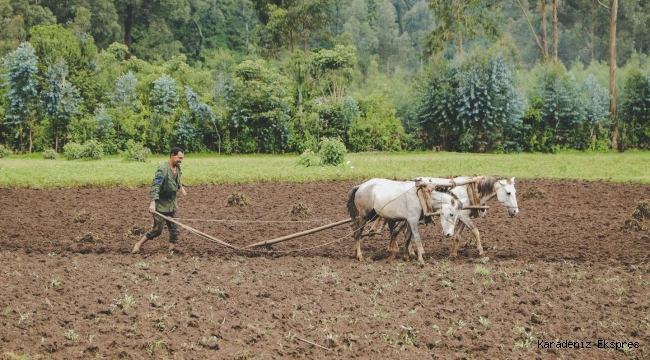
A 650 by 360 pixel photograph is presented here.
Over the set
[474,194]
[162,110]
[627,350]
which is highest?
[162,110]

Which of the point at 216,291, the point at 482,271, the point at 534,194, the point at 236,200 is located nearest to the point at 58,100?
the point at 236,200

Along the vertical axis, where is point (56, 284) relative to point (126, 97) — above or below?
below

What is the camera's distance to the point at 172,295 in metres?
10.1

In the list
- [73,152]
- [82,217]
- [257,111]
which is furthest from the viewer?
[257,111]

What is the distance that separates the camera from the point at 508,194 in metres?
12.6

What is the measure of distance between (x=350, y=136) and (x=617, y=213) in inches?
913

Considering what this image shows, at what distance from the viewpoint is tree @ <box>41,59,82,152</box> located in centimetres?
3741

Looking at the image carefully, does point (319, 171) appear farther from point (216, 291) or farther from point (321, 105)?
point (216, 291)

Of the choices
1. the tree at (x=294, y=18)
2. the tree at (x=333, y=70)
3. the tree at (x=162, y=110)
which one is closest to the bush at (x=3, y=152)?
the tree at (x=162, y=110)

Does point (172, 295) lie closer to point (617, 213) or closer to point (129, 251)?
point (129, 251)

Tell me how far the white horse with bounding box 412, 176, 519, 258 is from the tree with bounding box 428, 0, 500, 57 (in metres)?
30.8

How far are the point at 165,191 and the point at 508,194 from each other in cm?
599

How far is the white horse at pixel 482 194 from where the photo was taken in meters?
12.6

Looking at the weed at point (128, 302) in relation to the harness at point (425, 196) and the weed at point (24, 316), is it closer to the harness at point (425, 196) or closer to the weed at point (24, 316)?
the weed at point (24, 316)
